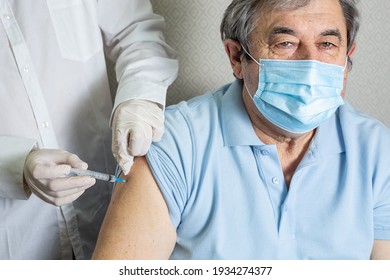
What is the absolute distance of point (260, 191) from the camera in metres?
1.44

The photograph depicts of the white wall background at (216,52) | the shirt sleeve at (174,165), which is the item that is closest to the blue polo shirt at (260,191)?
the shirt sleeve at (174,165)

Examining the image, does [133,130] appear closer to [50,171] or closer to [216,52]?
[50,171]

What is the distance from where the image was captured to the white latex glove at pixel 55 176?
1.28 m

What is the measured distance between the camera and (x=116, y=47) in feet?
5.44

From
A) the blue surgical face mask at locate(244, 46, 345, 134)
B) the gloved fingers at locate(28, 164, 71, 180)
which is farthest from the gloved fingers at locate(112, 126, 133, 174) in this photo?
the blue surgical face mask at locate(244, 46, 345, 134)

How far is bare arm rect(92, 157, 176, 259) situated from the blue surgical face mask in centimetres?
37

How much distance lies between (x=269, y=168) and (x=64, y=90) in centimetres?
64

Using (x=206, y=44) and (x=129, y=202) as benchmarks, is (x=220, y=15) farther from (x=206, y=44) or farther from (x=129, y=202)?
(x=129, y=202)

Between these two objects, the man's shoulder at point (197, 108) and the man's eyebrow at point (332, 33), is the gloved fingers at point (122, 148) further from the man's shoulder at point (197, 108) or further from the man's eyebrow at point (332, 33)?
the man's eyebrow at point (332, 33)

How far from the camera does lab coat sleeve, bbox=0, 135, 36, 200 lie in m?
1.37

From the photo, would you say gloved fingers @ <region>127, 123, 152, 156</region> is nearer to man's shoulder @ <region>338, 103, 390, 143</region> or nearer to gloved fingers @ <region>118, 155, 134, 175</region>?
gloved fingers @ <region>118, 155, 134, 175</region>

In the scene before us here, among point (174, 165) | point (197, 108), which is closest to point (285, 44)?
point (197, 108)

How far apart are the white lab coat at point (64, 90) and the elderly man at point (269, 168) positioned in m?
0.23

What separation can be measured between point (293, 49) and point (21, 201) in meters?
0.88
